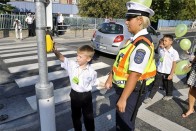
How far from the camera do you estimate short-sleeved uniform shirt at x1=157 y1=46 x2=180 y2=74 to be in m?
4.71

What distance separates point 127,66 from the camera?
2.25 metres

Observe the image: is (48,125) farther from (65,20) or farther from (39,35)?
(65,20)

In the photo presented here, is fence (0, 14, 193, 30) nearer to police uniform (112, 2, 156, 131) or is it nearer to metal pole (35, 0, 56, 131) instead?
metal pole (35, 0, 56, 131)

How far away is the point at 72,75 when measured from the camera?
2910 mm

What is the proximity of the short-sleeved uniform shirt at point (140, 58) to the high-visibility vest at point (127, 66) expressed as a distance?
0.05 m

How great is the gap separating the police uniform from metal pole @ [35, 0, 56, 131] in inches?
30.6

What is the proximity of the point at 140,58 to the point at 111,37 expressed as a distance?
22.4ft

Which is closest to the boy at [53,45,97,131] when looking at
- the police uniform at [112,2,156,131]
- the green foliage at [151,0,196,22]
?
the police uniform at [112,2,156,131]

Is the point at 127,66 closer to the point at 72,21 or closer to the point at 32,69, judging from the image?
the point at 32,69

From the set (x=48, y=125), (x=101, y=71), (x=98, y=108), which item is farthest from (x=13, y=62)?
(x=48, y=125)

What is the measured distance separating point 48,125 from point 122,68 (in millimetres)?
1020

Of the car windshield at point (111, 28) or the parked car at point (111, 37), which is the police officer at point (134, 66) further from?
the car windshield at point (111, 28)

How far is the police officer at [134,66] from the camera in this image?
7.02 ft

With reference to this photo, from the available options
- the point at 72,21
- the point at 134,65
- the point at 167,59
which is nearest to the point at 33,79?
the point at 167,59
